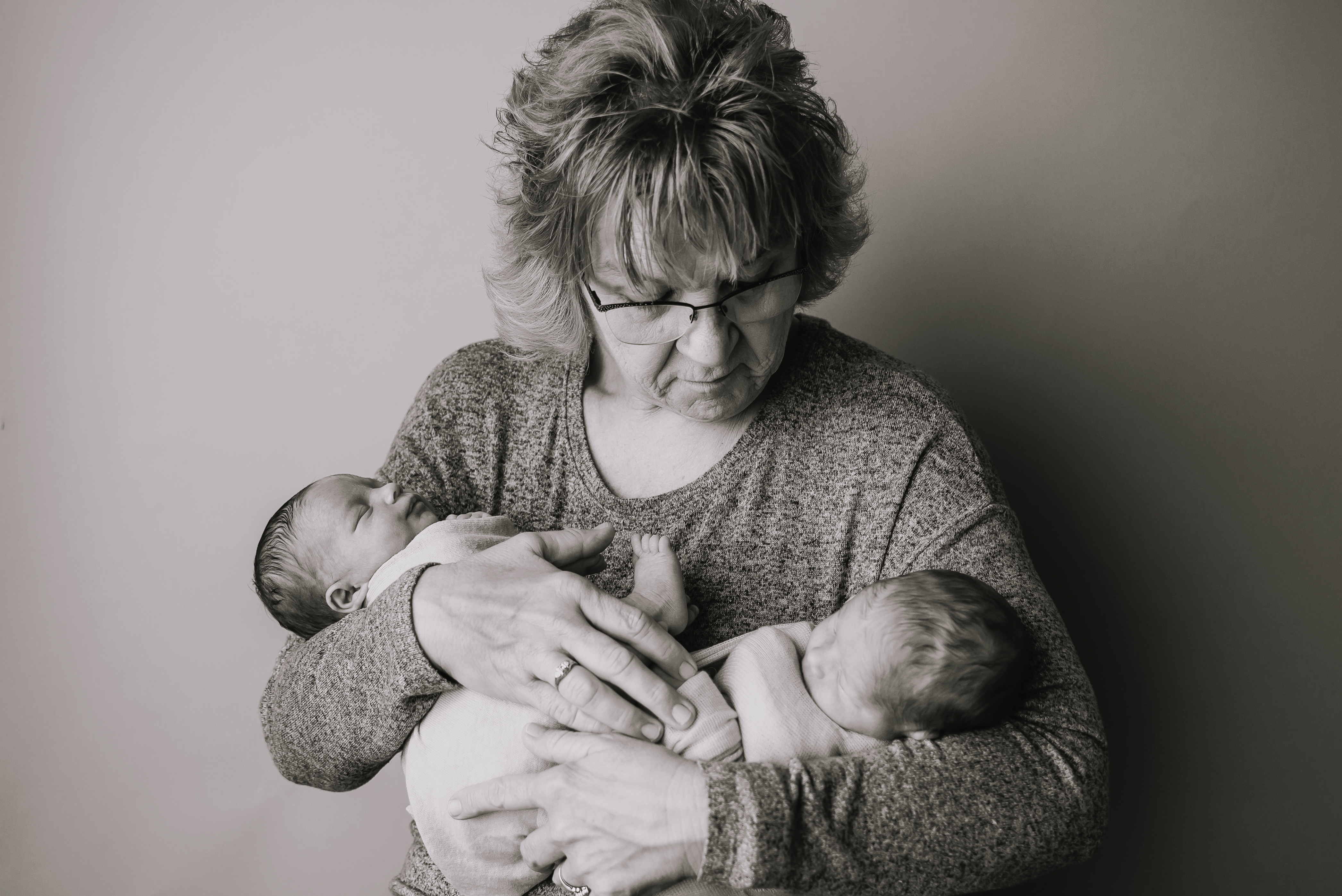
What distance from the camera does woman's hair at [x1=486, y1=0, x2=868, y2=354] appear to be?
4.31 ft

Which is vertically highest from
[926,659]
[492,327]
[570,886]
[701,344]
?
[701,344]

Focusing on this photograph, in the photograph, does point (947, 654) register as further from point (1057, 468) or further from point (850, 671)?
point (1057, 468)

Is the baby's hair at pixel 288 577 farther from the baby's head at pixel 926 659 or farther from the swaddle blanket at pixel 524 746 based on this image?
the baby's head at pixel 926 659

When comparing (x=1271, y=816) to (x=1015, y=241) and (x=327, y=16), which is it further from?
(x=327, y=16)

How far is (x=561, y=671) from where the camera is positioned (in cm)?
128

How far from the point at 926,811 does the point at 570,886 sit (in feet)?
1.58

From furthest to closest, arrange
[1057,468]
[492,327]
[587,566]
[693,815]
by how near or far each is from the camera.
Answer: [492,327] < [1057,468] < [587,566] < [693,815]

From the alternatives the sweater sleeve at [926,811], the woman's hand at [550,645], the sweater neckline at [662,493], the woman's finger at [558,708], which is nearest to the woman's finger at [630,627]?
the woman's hand at [550,645]

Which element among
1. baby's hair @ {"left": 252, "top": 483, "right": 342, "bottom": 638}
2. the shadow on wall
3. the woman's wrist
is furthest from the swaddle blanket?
the shadow on wall

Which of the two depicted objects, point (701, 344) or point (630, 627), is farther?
point (701, 344)

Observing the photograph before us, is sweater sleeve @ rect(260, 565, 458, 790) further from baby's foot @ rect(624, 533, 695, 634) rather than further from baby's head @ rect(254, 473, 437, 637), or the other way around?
baby's foot @ rect(624, 533, 695, 634)

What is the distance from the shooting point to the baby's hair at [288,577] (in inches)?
62.9

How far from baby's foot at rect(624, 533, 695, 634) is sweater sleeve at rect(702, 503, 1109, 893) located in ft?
1.05

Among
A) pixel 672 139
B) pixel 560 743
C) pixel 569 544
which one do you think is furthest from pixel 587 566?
pixel 672 139
